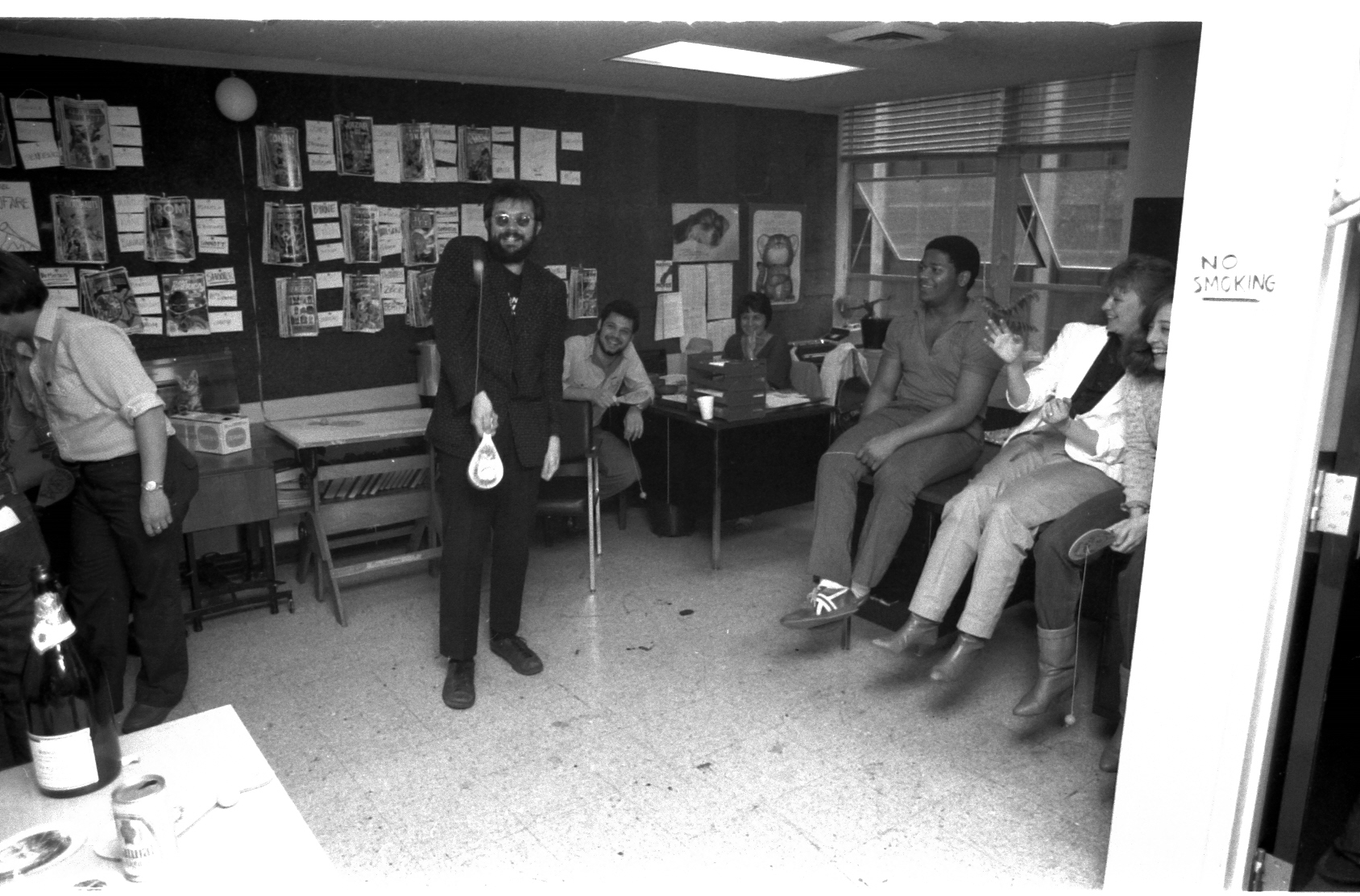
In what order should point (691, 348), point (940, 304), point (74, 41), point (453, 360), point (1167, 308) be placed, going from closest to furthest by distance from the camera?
point (1167, 308) → point (453, 360) → point (940, 304) → point (74, 41) → point (691, 348)

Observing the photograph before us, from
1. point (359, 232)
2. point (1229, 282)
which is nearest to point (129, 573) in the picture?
point (359, 232)

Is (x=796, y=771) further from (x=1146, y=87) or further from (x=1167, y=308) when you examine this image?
(x=1146, y=87)

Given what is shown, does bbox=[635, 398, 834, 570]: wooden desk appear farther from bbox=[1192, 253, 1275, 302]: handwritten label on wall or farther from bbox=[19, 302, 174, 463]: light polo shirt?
bbox=[1192, 253, 1275, 302]: handwritten label on wall

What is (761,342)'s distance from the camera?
499 cm

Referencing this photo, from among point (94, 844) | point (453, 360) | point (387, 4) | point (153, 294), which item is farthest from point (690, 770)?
point (153, 294)

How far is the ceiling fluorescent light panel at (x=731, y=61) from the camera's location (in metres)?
4.09

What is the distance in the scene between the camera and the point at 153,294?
4.04 metres

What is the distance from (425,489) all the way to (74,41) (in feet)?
6.98

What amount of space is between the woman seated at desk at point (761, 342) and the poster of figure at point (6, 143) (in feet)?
10.1

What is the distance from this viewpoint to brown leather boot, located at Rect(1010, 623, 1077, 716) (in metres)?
2.64

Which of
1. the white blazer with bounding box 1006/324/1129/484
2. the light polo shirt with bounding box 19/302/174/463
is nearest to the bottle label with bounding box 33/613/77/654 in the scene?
the light polo shirt with bounding box 19/302/174/463

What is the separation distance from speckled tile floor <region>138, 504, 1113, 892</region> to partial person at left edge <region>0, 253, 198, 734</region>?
0.91 feet

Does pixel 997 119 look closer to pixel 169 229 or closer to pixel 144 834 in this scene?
pixel 169 229

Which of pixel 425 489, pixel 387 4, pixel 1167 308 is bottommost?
pixel 425 489
